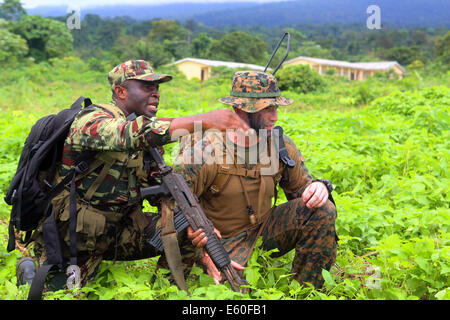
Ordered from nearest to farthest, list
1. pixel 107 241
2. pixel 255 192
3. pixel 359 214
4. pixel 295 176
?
1. pixel 107 241
2. pixel 255 192
3. pixel 295 176
4. pixel 359 214

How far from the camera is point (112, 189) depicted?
3.15 meters

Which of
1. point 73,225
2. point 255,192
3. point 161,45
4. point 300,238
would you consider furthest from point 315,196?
point 161,45

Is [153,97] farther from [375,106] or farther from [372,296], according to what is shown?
[375,106]

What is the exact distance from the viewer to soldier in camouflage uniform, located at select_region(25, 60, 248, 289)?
3.02 m

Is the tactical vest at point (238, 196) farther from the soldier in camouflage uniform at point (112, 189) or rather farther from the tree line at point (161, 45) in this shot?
the tree line at point (161, 45)

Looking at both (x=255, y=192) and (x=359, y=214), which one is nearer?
(x=255, y=192)

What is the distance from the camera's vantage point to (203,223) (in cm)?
302

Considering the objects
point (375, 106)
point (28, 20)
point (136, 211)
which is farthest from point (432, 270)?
point (28, 20)

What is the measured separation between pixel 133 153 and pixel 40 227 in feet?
2.62

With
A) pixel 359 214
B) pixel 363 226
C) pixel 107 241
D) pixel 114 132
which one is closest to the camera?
pixel 114 132

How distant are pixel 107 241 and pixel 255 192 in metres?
1.10

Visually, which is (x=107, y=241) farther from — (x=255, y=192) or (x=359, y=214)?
(x=359, y=214)

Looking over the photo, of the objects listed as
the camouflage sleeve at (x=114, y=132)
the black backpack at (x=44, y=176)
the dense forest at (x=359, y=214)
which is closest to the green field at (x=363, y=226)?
the dense forest at (x=359, y=214)

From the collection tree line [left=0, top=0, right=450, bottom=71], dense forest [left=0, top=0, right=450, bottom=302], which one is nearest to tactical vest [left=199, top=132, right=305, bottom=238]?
dense forest [left=0, top=0, right=450, bottom=302]
